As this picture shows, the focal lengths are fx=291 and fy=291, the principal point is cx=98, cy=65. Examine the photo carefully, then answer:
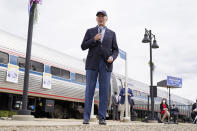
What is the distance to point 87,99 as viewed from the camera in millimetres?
5176

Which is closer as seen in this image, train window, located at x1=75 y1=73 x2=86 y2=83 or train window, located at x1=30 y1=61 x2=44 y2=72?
train window, located at x1=30 y1=61 x2=44 y2=72

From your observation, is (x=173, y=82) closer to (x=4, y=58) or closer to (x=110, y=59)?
(x=4, y=58)

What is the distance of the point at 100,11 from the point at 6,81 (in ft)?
24.8

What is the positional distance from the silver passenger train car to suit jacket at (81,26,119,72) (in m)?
7.03

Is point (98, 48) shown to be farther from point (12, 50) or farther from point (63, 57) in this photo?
point (63, 57)

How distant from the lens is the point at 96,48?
519cm

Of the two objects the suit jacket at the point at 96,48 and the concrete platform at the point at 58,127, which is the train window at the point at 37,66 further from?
the suit jacket at the point at 96,48

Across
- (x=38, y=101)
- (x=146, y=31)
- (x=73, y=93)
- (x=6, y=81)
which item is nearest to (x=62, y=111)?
(x=73, y=93)

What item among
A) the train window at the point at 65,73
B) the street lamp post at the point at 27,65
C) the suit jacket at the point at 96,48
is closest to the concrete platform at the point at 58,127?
the suit jacket at the point at 96,48

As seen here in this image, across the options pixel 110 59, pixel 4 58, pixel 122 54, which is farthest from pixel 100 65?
pixel 122 54

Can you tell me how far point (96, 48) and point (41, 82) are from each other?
8699 mm

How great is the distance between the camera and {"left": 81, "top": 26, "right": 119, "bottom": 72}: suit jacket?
5152 millimetres

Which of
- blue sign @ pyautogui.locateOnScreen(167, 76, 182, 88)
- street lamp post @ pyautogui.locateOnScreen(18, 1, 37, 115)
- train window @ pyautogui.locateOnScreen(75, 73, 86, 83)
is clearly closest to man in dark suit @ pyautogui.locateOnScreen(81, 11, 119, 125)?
street lamp post @ pyautogui.locateOnScreen(18, 1, 37, 115)

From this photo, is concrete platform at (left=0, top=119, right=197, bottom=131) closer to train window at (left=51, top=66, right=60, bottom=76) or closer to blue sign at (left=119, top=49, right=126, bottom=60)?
blue sign at (left=119, top=49, right=126, bottom=60)
